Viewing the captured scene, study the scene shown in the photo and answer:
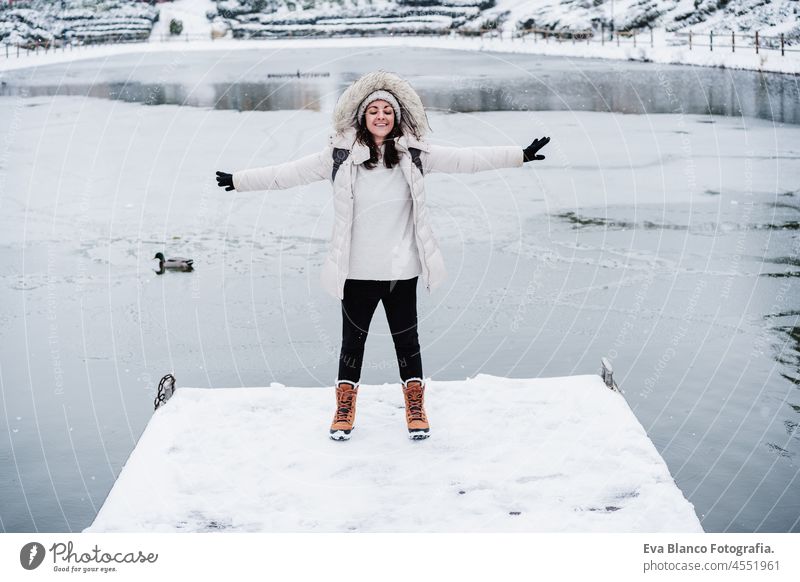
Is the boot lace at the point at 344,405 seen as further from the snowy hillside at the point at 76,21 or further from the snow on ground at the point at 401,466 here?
the snowy hillside at the point at 76,21

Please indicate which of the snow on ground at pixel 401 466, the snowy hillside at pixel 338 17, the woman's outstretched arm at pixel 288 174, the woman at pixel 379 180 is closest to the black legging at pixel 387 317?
the woman at pixel 379 180

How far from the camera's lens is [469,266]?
10062mm

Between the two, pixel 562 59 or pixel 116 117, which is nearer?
pixel 116 117

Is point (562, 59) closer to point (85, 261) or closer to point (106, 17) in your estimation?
point (85, 261)

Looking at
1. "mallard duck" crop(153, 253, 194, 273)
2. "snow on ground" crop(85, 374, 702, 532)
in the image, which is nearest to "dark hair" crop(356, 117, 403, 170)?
"snow on ground" crop(85, 374, 702, 532)

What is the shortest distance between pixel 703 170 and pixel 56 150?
11.0m

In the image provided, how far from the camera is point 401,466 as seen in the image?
16.4 feet

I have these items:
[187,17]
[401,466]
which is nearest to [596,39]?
[187,17]

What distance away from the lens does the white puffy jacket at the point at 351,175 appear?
5043 millimetres

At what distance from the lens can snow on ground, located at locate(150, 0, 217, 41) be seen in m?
A: 64.6

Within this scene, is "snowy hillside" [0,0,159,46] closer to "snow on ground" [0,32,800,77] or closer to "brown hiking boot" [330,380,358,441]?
"snow on ground" [0,32,800,77]

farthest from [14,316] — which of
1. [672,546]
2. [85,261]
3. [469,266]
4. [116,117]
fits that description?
[116,117]

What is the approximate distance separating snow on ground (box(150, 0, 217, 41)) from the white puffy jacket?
195ft

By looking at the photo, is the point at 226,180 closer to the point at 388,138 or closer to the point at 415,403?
the point at 388,138
